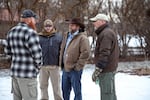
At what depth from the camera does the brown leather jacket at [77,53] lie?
731 centimetres

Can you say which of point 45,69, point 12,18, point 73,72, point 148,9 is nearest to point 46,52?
point 45,69

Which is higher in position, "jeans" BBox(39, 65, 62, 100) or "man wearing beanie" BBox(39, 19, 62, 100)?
"man wearing beanie" BBox(39, 19, 62, 100)

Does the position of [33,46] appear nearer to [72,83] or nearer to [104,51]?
[104,51]

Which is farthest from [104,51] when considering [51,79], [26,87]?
[51,79]

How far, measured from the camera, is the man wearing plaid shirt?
18.2ft

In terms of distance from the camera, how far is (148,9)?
27.6 m

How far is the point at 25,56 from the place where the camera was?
559 cm

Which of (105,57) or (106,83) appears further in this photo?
(106,83)

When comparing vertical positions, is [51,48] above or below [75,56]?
above

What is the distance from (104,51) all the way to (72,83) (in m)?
1.43

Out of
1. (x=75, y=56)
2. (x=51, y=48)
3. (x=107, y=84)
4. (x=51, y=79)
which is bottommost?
(x=51, y=79)

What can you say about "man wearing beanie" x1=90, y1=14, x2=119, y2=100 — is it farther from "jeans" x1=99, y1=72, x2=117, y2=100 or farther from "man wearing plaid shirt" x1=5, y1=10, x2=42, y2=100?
"man wearing plaid shirt" x1=5, y1=10, x2=42, y2=100

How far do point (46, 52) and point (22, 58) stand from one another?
2451 millimetres

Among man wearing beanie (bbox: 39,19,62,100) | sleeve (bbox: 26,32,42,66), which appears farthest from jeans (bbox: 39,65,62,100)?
sleeve (bbox: 26,32,42,66)
